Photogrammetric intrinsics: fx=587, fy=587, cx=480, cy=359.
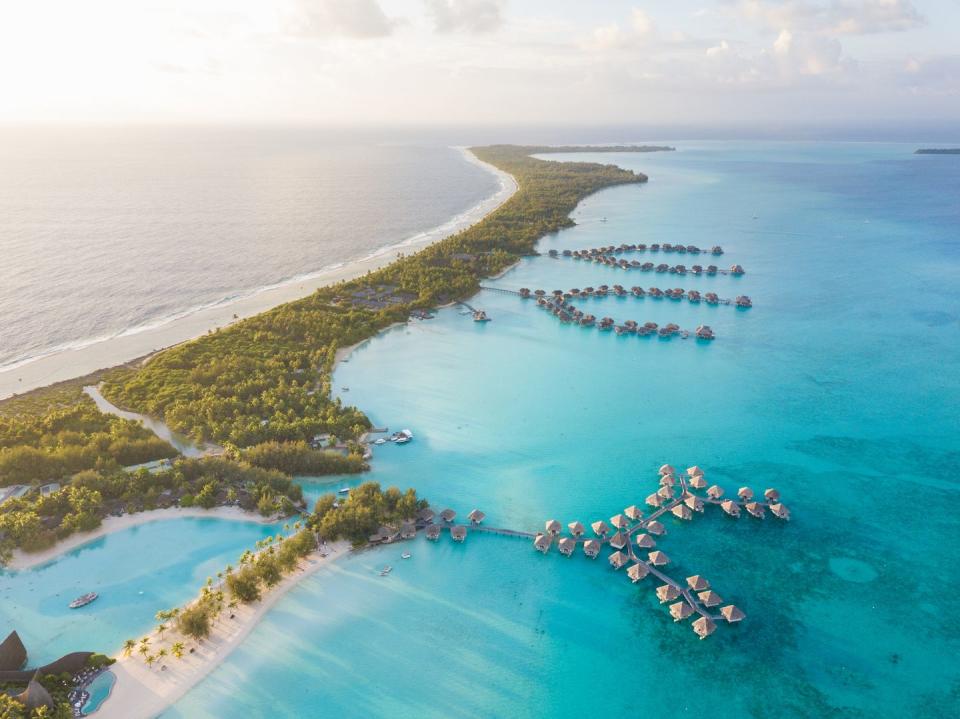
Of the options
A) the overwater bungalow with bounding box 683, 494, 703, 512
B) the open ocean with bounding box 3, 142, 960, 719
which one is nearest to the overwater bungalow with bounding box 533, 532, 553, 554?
the open ocean with bounding box 3, 142, 960, 719

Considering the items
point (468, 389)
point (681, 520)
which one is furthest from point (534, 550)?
point (468, 389)

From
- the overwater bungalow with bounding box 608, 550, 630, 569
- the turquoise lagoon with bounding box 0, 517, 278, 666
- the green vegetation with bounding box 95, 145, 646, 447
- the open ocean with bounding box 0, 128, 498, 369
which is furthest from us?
the open ocean with bounding box 0, 128, 498, 369

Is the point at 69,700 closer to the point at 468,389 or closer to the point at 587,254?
the point at 468,389

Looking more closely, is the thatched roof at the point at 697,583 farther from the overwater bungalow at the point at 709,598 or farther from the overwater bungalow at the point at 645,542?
the overwater bungalow at the point at 645,542

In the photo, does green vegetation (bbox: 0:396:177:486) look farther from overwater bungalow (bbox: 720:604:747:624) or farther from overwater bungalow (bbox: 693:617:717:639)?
overwater bungalow (bbox: 720:604:747:624)

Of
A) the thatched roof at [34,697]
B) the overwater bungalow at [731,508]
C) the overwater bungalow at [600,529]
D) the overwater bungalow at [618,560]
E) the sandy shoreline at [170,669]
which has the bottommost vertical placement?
the sandy shoreline at [170,669]

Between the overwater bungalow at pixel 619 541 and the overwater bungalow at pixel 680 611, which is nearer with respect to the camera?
the overwater bungalow at pixel 680 611

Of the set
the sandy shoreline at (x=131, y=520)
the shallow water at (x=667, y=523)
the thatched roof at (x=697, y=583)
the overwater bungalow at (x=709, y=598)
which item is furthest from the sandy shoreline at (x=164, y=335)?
the overwater bungalow at (x=709, y=598)

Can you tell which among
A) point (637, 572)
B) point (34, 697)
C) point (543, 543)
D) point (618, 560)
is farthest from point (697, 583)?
point (34, 697)
